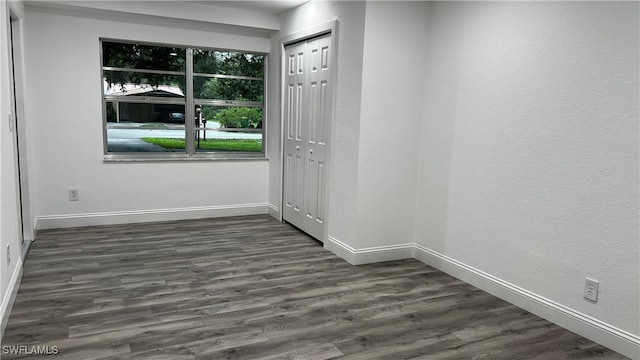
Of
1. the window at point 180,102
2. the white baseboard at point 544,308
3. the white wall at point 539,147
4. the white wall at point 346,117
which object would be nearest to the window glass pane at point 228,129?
the window at point 180,102

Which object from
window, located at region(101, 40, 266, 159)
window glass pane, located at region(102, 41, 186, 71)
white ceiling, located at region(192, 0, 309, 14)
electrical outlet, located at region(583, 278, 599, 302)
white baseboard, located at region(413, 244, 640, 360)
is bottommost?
white baseboard, located at region(413, 244, 640, 360)

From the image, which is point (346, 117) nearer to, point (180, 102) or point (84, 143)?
point (180, 102)

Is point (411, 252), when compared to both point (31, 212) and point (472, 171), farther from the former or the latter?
point (31, 212)

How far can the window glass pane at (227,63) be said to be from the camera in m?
5.29

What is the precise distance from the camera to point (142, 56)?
16.4 feet

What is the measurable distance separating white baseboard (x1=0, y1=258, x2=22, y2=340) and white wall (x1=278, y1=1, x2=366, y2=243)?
250cm

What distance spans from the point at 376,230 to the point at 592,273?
172 centimetres

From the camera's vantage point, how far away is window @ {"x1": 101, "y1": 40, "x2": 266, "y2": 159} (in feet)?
16.3

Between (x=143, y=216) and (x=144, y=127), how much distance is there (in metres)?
1.02

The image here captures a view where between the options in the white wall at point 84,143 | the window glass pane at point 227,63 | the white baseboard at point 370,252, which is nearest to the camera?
the white baseboard at point 370,252

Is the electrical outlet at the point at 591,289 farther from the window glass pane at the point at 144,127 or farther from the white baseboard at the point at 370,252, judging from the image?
the window glass pane at the point at 144,127

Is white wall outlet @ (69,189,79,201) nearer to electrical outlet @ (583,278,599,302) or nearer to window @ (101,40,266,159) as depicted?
window @ (101,40,266,159)

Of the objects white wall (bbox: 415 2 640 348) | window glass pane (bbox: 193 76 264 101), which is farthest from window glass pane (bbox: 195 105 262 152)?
white wall (bbox: 415 2 640 348)

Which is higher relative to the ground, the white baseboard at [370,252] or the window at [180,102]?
the window at [180,102]
